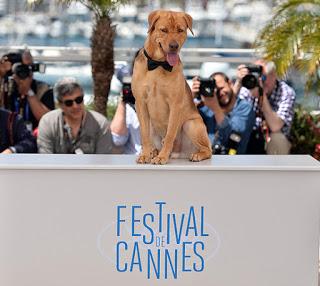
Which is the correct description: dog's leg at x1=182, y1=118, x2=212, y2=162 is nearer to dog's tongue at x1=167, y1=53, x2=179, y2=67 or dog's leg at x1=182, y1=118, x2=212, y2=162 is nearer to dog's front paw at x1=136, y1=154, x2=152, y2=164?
dog's front paw at x1=136, y1=154, x2=152, y2=164

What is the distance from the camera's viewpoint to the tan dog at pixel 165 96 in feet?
12.9

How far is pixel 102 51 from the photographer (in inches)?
340

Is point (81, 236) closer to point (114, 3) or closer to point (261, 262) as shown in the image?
point (261, 262)

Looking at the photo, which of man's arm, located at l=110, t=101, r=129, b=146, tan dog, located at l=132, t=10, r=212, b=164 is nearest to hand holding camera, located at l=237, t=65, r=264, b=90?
man's arm, located at l=110, t=101, r=129, b=146

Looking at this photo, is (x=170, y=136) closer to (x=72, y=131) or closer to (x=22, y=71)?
(x=72, y=131)

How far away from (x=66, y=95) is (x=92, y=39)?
8.05ft

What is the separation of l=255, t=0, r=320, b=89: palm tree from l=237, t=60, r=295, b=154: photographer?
21 cm

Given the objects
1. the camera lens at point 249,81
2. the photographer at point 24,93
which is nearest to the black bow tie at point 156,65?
the camera lens at point 249,81

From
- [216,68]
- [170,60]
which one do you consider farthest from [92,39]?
[170,60]

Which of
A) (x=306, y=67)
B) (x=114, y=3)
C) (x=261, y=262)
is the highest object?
(x=114, y=3)

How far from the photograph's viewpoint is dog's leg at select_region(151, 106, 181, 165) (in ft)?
13.1

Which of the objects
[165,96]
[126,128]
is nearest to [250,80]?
[126,128]

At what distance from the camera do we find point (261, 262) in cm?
402

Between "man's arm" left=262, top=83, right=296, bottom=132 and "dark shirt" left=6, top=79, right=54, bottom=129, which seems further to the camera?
"dark shirt" left=6, top=79, right=54, bottom=129
